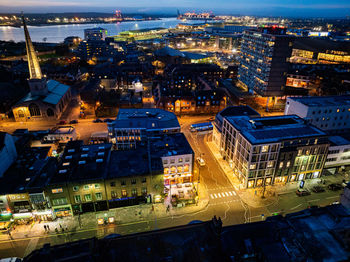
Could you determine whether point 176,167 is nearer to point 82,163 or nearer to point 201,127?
point 82,163

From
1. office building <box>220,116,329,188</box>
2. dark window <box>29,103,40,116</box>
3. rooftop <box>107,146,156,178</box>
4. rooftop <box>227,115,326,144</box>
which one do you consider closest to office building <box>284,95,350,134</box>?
rooftop <box>227,115,326,144</box>

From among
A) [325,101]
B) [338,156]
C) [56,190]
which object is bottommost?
[338,156]

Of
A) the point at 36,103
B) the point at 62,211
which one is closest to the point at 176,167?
the point at 62,211

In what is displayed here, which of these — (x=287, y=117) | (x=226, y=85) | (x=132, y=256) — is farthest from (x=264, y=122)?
(x=226, y=85)

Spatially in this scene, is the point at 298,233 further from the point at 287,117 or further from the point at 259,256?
the point at 287,117

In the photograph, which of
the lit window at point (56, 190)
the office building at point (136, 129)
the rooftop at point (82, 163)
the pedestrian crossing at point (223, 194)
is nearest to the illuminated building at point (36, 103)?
the office building at point (136, 129)
